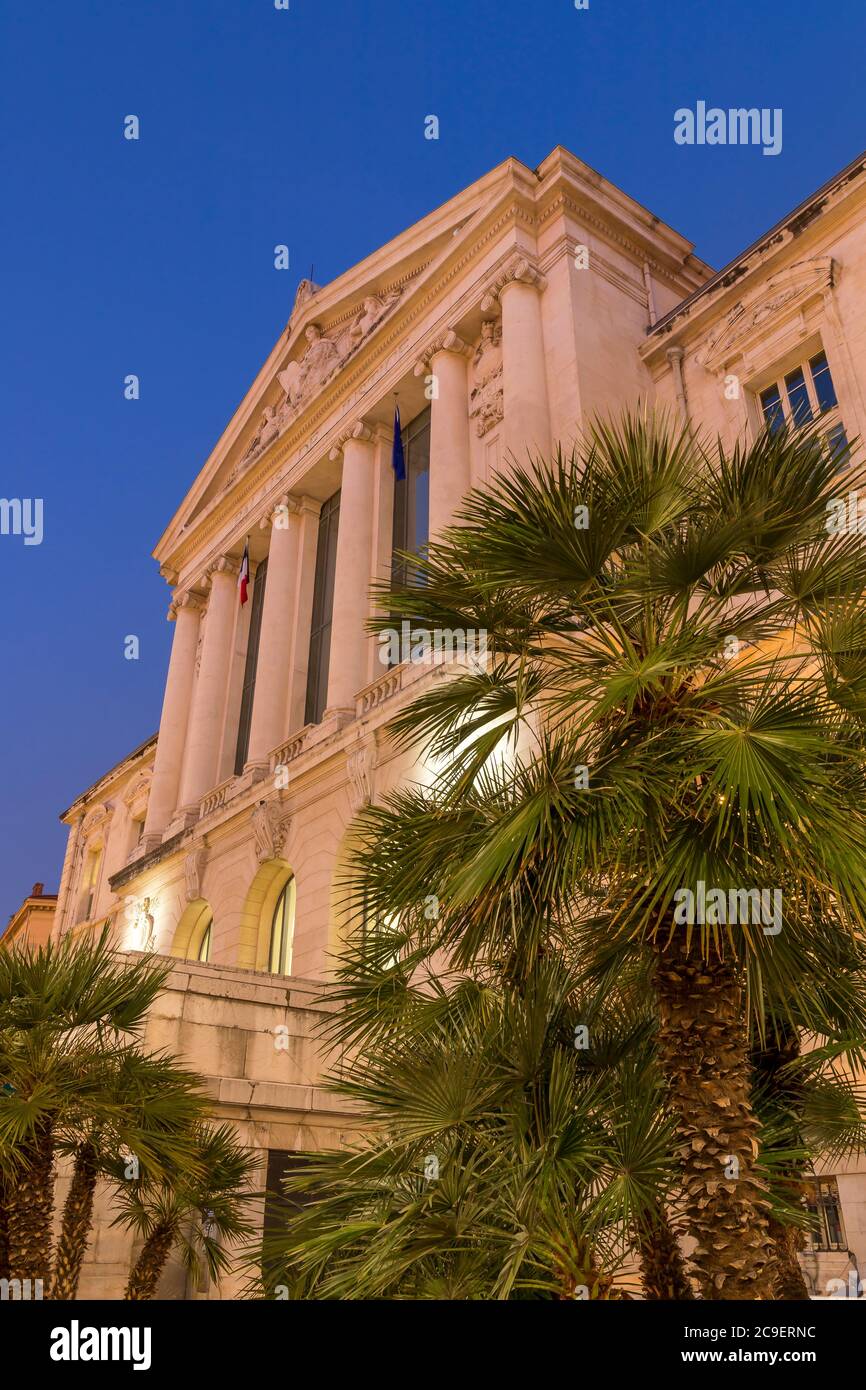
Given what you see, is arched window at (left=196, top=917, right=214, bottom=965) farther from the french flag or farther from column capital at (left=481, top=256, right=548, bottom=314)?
column capital at (left=481, top=256, right=548, bottom=314)

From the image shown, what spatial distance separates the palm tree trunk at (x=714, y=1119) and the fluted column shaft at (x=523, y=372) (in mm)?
15038

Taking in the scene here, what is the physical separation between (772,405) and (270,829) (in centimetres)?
1396

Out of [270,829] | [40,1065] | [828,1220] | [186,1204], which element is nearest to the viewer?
[40,1065]

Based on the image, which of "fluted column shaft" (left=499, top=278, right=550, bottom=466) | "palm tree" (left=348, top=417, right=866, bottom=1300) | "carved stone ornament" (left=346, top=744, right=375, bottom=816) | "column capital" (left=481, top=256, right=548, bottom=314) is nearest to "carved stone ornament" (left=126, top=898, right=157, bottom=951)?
"carved stone ornament" (left=346, top=744, right=375, bottom=816)

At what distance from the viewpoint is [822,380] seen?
63.4 ft

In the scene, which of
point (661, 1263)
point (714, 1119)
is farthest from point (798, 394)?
point (661, 1263)

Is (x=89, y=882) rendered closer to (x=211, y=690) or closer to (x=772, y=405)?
(x=211, y=690)

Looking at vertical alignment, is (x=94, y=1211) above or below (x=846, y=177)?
below

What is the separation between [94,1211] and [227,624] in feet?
77.1

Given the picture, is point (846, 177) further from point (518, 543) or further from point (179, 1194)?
point (179, 1194)

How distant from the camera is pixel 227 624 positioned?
33.3 metres

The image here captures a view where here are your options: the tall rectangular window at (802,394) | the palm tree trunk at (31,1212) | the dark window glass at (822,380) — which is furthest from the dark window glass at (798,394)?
the palm tree trunk at (31,1212)

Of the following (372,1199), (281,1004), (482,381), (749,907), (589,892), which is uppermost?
(482,381)
